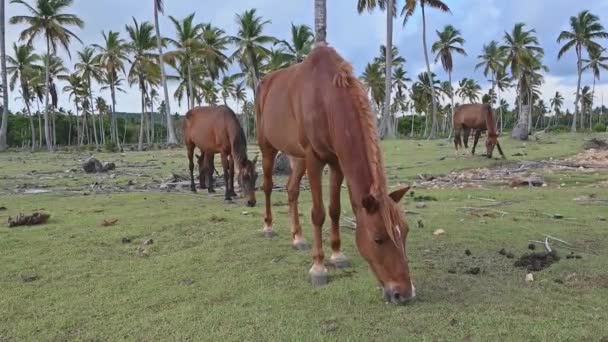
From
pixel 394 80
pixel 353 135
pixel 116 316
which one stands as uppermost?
pixel 394 80

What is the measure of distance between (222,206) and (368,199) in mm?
5436

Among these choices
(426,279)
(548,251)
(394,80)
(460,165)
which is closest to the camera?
(426,279)

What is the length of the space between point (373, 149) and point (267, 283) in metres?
1.46

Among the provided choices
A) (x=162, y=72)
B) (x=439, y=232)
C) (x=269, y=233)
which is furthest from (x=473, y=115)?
(x=162, y=72)

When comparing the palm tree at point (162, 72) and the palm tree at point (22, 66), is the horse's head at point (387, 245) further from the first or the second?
the palm tree at point (22, 66)

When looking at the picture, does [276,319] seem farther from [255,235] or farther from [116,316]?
[255,235]

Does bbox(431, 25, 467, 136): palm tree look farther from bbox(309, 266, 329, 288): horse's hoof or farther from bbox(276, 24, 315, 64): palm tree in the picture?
bbox(309, 266, 329, 288): horse's hoof

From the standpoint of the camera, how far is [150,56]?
4419 cm

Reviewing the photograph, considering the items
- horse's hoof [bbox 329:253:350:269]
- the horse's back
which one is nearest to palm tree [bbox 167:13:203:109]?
the horse's back

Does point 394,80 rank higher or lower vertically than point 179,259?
higher

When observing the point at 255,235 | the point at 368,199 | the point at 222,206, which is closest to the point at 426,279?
the point at 368,199

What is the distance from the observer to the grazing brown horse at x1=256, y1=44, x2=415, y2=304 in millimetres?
3199

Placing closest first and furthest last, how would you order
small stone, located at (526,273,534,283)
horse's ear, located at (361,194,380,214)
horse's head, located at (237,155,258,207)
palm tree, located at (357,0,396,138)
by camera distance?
horse's ear, located at (361,194,380,214), small stone, located at (526,273,534,283), horse's head, located at (237,155,258,207), palm tree, located at (357,0,396,138)

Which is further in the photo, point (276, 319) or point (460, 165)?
point (460, 165)
